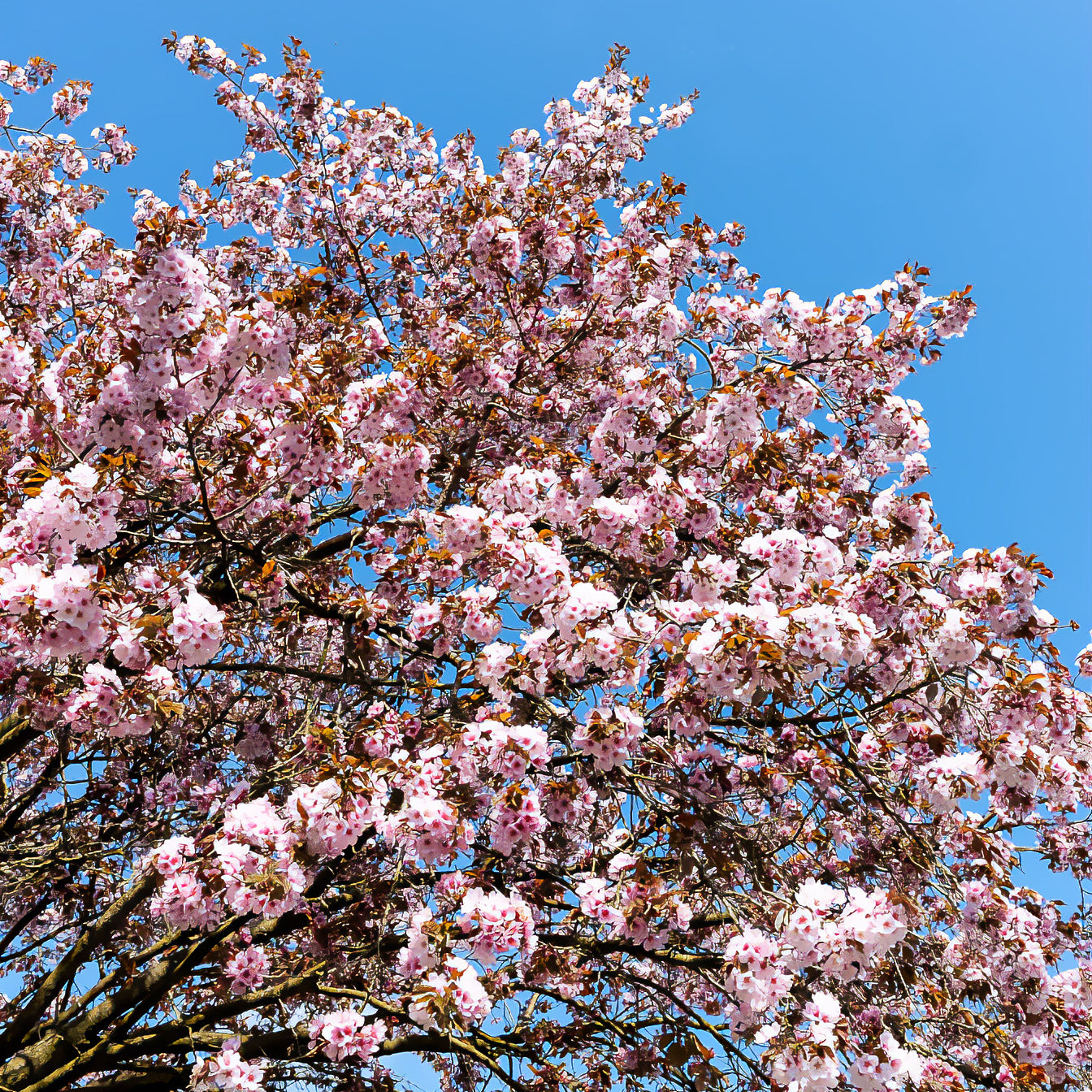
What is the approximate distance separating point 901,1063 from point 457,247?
6.11 metres

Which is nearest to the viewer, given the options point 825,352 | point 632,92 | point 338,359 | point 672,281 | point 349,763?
point 349,763

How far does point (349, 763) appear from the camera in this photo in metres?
3.71

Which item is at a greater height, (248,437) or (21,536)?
(248,437)

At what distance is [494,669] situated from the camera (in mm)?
4281

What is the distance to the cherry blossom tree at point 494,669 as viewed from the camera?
400cm

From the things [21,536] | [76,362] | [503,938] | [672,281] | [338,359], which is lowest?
[503,938]

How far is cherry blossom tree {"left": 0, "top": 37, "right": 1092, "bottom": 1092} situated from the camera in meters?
4.00

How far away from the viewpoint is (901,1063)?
4094mm

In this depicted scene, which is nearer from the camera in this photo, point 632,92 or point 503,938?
point 503,938

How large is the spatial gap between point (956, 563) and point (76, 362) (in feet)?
17.0

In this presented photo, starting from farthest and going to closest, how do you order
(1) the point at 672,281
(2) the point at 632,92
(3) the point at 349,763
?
(2) the point at 632,92 < (1) the point at 672,281 < (3) the point at 349,763

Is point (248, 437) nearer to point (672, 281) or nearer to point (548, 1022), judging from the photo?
point (672, 281)

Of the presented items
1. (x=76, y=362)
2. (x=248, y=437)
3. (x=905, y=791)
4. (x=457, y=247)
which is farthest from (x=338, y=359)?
(x=905, y=791)

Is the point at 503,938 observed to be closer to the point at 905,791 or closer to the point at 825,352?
the point at 905,791
